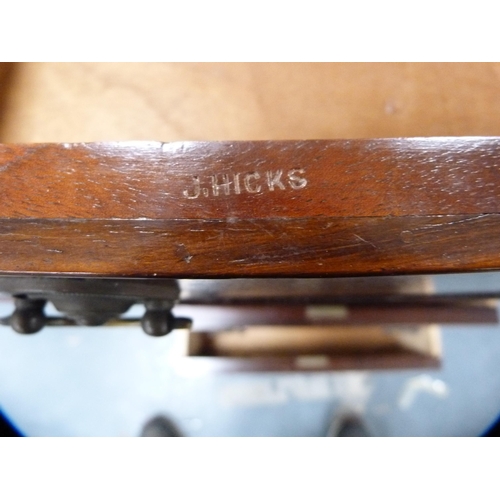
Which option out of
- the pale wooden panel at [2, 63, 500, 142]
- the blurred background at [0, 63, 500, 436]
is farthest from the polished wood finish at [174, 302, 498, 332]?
the pale wooden panel at [2, 63, 500, 142]

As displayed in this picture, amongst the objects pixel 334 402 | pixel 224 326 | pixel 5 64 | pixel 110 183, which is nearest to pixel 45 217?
pixel 110 183

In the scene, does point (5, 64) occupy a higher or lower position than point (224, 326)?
higher

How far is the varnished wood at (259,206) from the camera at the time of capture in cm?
25

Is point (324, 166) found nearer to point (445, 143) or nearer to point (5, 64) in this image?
point (445, 143)

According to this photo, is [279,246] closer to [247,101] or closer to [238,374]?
[247,101]

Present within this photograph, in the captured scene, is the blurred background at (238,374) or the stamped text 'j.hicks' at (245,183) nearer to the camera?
the stamped text 'j.hicks' at (245,183)

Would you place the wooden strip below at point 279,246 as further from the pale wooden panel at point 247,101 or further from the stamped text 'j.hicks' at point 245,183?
the pale wooden panel at point 247,101

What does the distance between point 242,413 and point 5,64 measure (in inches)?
25.9

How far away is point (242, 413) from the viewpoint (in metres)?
0.74

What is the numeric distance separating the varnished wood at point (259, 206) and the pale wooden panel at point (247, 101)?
24cm

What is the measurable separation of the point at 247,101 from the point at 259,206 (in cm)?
28

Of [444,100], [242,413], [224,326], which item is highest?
[444,100]

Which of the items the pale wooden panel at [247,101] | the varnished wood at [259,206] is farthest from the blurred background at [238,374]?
the varnished wood at [259,206]

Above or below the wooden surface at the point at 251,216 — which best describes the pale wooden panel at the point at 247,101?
above
